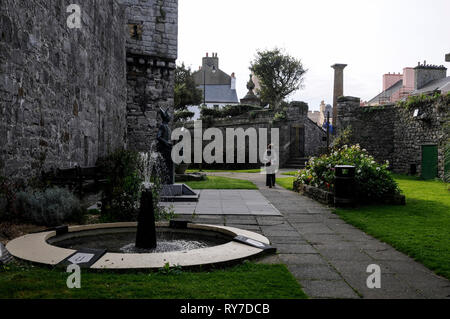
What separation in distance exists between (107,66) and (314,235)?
29.4 ft

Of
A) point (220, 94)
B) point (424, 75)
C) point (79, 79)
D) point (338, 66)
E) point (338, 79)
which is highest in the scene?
point (220, 94)

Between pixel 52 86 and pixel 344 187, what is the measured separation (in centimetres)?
645

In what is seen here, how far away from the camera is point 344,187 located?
9367 mm

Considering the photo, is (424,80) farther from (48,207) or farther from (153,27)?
(48,207)

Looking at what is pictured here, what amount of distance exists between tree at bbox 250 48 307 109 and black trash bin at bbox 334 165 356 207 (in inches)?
1581

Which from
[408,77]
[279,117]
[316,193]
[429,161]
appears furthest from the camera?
[408,77]

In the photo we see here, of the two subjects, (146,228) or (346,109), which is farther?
(346,109)

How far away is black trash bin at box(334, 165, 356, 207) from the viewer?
932 centimetres

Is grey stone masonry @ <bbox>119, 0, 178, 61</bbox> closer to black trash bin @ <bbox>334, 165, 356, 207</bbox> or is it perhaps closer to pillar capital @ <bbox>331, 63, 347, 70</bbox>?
Result: black trash bin @ <bbox>334, 165, 356, 207</bbox>

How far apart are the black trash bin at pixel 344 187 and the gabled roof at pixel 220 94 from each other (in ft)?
171

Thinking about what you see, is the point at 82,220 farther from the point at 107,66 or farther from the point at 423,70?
the point at 423,70

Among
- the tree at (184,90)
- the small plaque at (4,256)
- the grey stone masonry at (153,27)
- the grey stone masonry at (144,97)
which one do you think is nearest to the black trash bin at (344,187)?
the small plaque at (4,256)

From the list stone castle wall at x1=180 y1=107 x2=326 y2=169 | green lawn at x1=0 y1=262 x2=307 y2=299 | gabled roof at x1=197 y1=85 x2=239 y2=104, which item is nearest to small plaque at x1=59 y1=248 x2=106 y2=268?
green lawn at x1=0 y1=262 x2=307 y2=299

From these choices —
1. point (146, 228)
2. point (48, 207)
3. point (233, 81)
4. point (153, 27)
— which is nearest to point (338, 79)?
point (153, 27)
